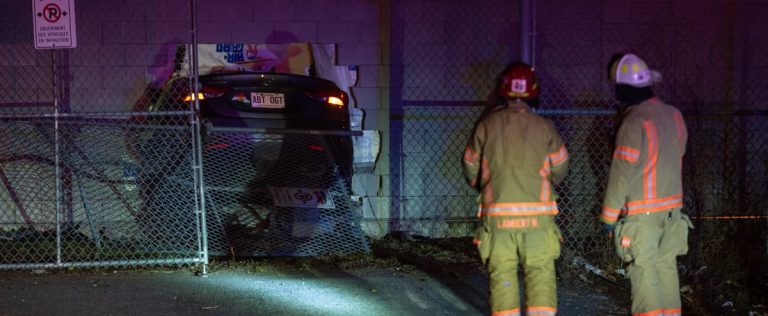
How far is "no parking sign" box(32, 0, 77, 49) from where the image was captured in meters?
→ 6.91

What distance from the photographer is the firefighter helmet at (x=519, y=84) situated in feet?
16.2

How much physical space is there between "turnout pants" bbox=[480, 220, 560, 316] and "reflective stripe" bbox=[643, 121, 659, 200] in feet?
2.02

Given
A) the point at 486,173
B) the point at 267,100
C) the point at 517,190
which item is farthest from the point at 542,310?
the point at 267,100

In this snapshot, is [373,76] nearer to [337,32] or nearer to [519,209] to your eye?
[337,32]

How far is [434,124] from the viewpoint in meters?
9.07

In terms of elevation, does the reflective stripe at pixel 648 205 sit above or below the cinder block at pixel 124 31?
below

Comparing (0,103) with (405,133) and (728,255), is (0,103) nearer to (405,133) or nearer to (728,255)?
(405,133)

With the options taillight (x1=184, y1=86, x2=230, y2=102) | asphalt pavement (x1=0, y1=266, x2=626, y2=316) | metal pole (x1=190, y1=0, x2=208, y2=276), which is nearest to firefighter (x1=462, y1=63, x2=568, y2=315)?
asphalt pavement (x1=0, y1=266, x2=626, y2=316)

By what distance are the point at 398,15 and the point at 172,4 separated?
2355 millimetres

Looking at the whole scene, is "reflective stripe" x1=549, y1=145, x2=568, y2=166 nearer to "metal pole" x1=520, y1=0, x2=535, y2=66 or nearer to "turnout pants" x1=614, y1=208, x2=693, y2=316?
"turnout pants" x1=614, y1=208, x2=693, y2=316

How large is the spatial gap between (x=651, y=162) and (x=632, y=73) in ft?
1.75

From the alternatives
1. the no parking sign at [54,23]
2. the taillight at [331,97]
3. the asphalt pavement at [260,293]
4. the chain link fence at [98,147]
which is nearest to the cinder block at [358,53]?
the taillight at [331,97]

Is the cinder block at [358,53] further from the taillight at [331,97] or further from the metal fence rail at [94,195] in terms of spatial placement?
the metal fence rail at [94,195]

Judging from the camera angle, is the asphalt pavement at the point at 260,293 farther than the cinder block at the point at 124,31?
No
